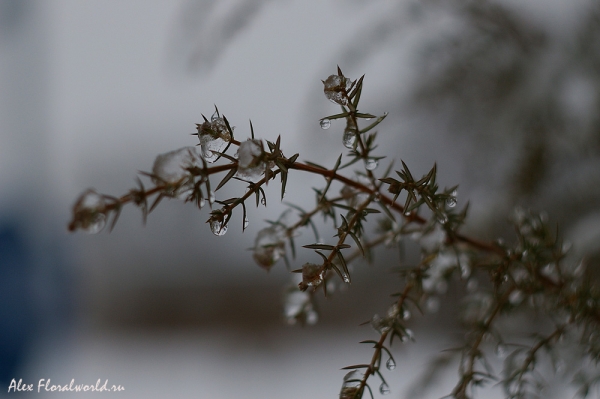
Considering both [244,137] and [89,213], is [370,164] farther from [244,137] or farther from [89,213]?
[244,137]

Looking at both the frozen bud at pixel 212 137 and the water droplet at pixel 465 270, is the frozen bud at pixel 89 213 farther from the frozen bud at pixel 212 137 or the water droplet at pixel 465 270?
the water droplet at pixel 465 270

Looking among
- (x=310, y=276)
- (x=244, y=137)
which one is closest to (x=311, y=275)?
(x=310, y=276)

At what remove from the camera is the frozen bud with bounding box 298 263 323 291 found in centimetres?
11

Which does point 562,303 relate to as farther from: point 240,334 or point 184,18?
point 240,334

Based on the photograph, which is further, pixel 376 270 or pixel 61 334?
pixel 61 334

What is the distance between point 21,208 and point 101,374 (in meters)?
0.45

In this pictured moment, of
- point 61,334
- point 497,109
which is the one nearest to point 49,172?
point 61,334

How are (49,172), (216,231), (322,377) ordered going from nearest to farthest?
(216,231) → (322,377) → (49,172)

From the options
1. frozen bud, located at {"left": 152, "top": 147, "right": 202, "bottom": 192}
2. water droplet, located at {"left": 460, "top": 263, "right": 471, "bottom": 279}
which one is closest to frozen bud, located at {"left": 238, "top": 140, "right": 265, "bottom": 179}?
frozen bud, located at {"left": 152, "top": 147, "right": 202, "bottom": 192}

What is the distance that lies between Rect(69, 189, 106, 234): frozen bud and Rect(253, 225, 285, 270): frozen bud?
2.2 inches

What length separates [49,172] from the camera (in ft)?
3.67

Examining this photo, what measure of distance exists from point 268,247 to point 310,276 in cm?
3

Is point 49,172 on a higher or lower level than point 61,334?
higher

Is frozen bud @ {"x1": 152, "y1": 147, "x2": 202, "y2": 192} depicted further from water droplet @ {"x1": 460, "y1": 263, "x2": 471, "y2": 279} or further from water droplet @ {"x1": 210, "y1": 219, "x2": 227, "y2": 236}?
water droplet @ {"x1": 460, "y1": 263, "x2": 471, "y2": 279}
